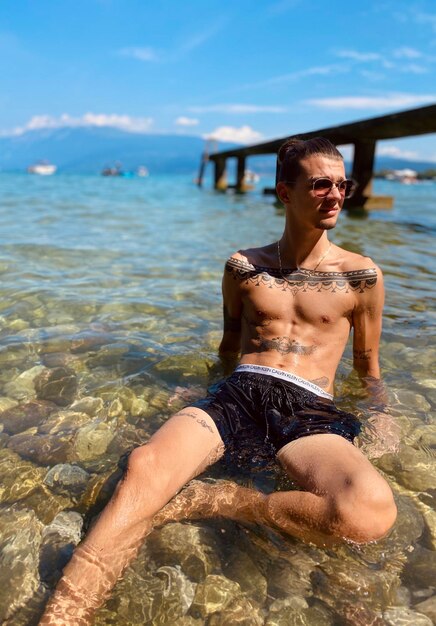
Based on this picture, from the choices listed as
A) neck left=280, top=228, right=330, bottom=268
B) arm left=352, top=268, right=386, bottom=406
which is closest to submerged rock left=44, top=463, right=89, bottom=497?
neck left=280, top=228, right=330, bottom=268

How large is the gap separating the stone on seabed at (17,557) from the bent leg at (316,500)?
524mm

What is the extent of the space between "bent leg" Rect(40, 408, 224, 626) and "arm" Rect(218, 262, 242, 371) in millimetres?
895

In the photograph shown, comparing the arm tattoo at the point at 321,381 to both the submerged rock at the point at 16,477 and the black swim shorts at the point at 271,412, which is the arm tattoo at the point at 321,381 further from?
the submerged rock at the point at 16,477

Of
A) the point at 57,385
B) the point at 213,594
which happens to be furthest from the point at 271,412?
the point at 57,385

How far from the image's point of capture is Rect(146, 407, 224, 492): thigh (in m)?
2.10

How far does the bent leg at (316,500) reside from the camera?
192cm

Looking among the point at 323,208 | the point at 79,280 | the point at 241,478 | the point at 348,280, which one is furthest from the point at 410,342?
the point at 79,280

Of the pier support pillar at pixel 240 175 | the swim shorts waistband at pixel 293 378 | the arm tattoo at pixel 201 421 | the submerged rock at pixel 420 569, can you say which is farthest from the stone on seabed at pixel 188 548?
the pier support pillar at pixel 240 175

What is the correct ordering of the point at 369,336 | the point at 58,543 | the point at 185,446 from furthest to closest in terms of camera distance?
the point at 369,336 < the point at 185,446 < the point at 58,543

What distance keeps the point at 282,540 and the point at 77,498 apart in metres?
0.99

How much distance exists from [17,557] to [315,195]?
2.21 meters

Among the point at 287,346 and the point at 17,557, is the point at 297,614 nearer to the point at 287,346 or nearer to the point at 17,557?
the point at 17,557

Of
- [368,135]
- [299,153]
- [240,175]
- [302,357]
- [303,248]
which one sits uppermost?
[368,135]

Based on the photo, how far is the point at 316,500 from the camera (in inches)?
78.2
